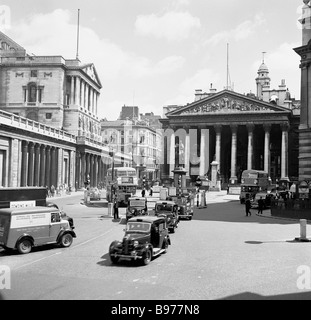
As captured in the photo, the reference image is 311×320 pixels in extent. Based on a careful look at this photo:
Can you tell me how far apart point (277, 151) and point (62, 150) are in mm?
61262

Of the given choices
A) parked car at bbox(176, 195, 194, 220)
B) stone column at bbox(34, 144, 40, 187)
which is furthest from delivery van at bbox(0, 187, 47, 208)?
stone column at bbox(34, 144, 40, 187)

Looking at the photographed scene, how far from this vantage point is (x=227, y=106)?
94312 millimetres

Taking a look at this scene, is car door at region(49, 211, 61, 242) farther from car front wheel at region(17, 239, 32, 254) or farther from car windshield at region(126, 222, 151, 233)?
car windshield at region(126, 222, 151, 233)

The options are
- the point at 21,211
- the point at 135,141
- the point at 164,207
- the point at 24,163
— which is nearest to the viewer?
the point at 21,211

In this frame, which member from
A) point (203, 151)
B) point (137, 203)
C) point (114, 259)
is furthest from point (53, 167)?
point (114, 259)

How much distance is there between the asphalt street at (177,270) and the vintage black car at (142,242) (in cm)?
41

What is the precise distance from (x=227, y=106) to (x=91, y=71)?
106 feet

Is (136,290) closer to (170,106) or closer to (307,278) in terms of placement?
(307,278)

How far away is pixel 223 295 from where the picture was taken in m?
12.2

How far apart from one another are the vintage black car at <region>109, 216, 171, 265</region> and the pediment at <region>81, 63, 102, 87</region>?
227 ft

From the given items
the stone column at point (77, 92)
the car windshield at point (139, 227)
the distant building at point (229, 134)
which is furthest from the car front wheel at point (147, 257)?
the distant building at point (229, 134)

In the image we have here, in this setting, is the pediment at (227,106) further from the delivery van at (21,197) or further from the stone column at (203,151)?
the delivery van at (21,197)

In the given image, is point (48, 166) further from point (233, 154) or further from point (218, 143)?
point (233, 154)

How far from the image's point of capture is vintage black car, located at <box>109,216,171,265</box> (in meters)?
16.6
